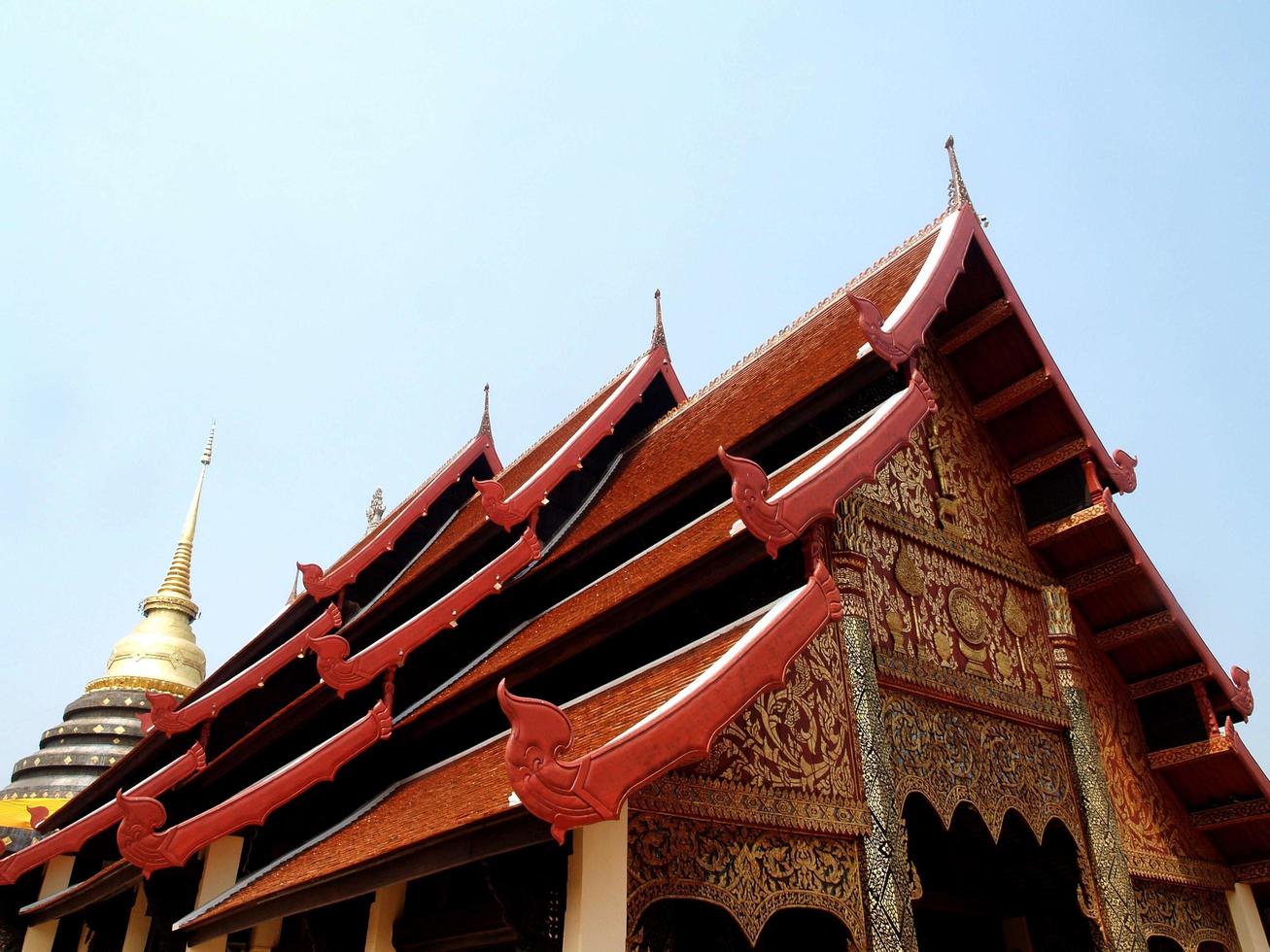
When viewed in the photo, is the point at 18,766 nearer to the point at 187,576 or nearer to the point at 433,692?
the point at 187,576

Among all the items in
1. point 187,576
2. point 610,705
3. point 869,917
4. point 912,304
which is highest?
point 187,576

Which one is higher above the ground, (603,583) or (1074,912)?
(603,583)

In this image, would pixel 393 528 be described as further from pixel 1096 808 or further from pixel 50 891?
pixel 1096 808

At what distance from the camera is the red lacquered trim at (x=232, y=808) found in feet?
18.8

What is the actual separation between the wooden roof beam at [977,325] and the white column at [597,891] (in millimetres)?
4332

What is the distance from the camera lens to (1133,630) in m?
6.99

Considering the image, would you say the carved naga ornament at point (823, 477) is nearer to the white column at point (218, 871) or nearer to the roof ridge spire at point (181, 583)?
the white column at point (218, 871)

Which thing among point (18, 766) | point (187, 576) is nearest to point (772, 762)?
point (18, 766)

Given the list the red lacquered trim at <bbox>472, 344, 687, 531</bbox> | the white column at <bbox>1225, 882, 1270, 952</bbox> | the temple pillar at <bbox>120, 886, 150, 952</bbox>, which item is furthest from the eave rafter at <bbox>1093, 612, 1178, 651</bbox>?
the temple pillar at <bbox>120, 886, 150, 952</bbox>

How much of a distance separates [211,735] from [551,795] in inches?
247

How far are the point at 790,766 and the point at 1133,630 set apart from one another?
11.5 ft

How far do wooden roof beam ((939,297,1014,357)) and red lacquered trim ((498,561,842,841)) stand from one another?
3257 mm

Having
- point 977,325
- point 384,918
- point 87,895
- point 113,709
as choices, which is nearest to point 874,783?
point 384,918

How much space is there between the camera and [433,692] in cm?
712
